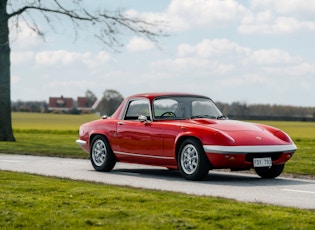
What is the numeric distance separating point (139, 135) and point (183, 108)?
0.99 m

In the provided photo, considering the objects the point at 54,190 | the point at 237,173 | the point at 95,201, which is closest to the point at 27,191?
the point at 54,190

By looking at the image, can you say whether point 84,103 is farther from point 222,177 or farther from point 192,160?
point 192,160

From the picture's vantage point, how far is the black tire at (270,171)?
13.7 m

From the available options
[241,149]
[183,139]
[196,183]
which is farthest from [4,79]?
[241,149]

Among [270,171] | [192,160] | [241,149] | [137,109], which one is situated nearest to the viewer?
[241,149]

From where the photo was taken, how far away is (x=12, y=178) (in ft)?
42.9

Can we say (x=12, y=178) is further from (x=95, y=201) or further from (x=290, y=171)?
(x=290, y=171)

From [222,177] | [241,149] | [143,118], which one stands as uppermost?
[143,118]

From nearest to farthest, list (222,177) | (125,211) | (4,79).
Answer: (125,211) → (222,177) → (4,79)

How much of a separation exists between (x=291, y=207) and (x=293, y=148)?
400cm

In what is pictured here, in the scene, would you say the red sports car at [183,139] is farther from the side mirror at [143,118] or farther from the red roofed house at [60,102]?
the red roofed house at [60,102]

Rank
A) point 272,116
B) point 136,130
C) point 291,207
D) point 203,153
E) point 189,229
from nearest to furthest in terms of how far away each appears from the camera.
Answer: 1. point 189,229
2. point 291,207
3. point 203,153
4. point 136,130
5. point 272,116

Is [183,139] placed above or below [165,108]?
below

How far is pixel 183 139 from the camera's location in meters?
13.3
